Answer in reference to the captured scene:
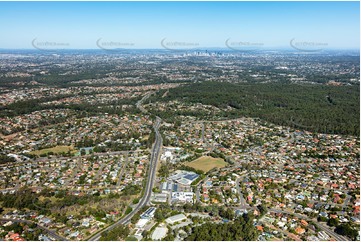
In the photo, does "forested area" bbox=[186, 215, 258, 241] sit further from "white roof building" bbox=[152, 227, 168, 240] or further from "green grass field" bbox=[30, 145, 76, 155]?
"green grass field" bbox=[30, 145, 76, 155]

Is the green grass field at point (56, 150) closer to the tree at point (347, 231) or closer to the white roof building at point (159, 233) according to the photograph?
the white roof building at point (159, 233)

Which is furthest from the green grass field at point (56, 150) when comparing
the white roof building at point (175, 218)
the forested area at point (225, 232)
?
the forested area at point (225, 232)

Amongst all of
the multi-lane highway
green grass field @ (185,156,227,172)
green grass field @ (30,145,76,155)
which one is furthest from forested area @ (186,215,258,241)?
green grass field @ (30,145,76,155)

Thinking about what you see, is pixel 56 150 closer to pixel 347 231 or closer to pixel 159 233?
pixel 159 233

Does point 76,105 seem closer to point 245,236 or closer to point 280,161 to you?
point 280,161

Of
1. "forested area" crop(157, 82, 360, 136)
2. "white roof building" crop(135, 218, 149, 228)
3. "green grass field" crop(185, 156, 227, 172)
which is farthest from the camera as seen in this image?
"forested area" crop(157, 82, 360, 136)
